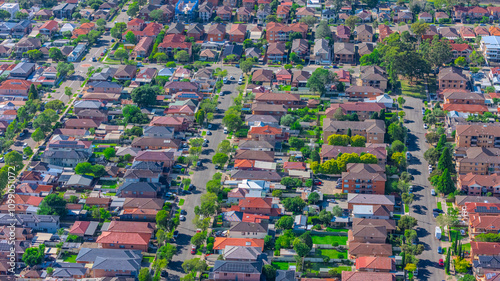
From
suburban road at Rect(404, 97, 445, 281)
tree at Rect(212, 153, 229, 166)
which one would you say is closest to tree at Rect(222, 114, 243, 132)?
tree at Rect(212, 153, 229, 166)

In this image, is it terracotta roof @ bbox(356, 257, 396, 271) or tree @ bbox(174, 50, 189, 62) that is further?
tree @ bbox(174, 50, 189, 62)

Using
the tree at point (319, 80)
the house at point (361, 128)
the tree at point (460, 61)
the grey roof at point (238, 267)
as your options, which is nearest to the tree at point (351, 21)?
the tree at point (460, 61)

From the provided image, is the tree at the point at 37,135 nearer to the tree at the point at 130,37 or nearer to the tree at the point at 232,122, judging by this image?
the tree at the point at 232,122

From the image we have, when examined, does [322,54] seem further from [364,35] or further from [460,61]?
[460,61]

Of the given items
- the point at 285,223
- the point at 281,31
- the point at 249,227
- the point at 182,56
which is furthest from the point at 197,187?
the point at 281,31

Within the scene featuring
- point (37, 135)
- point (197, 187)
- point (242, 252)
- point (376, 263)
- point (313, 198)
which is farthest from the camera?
point (37, 135)

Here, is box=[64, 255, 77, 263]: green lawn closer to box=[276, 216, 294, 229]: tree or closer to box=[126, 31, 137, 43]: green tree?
box=[276, 216, 294, 229]: tree
